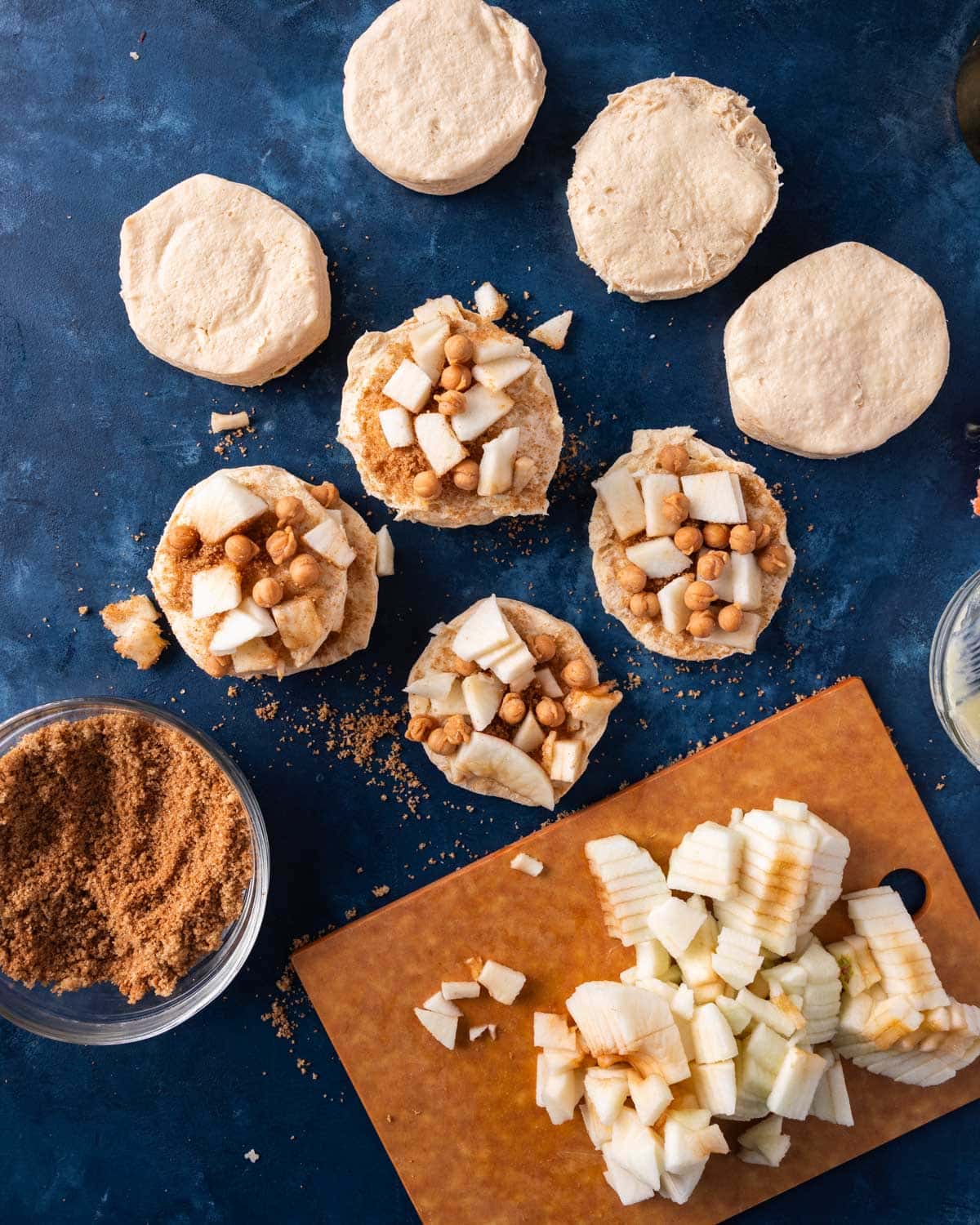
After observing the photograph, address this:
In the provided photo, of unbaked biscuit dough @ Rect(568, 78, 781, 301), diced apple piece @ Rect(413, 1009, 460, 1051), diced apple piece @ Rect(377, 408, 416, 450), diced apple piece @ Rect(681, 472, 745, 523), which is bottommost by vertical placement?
diced apple piece @ Rect(413, 1009, 460, 1051)

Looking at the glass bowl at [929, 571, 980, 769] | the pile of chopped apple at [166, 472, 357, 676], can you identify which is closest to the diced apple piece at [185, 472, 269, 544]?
the pile of chopped apple at [166, 472, 357, 676]

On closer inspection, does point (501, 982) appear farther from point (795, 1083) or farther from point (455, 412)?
point (455, 412)

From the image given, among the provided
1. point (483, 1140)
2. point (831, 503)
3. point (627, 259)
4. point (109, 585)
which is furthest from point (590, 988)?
point (627, 259)

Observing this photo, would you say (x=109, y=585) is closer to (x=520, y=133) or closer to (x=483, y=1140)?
(x=520, y=133)

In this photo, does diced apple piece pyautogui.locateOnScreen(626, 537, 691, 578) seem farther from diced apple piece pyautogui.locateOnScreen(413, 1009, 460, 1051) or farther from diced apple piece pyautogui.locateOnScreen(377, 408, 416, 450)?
diced apple piece pyautogui.locateOnScreen(413, 1009, 460, 1051)

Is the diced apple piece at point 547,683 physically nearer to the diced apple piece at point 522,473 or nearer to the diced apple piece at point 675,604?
the diced apple piece at point 675,604

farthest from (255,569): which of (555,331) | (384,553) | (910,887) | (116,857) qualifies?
(910,887)
